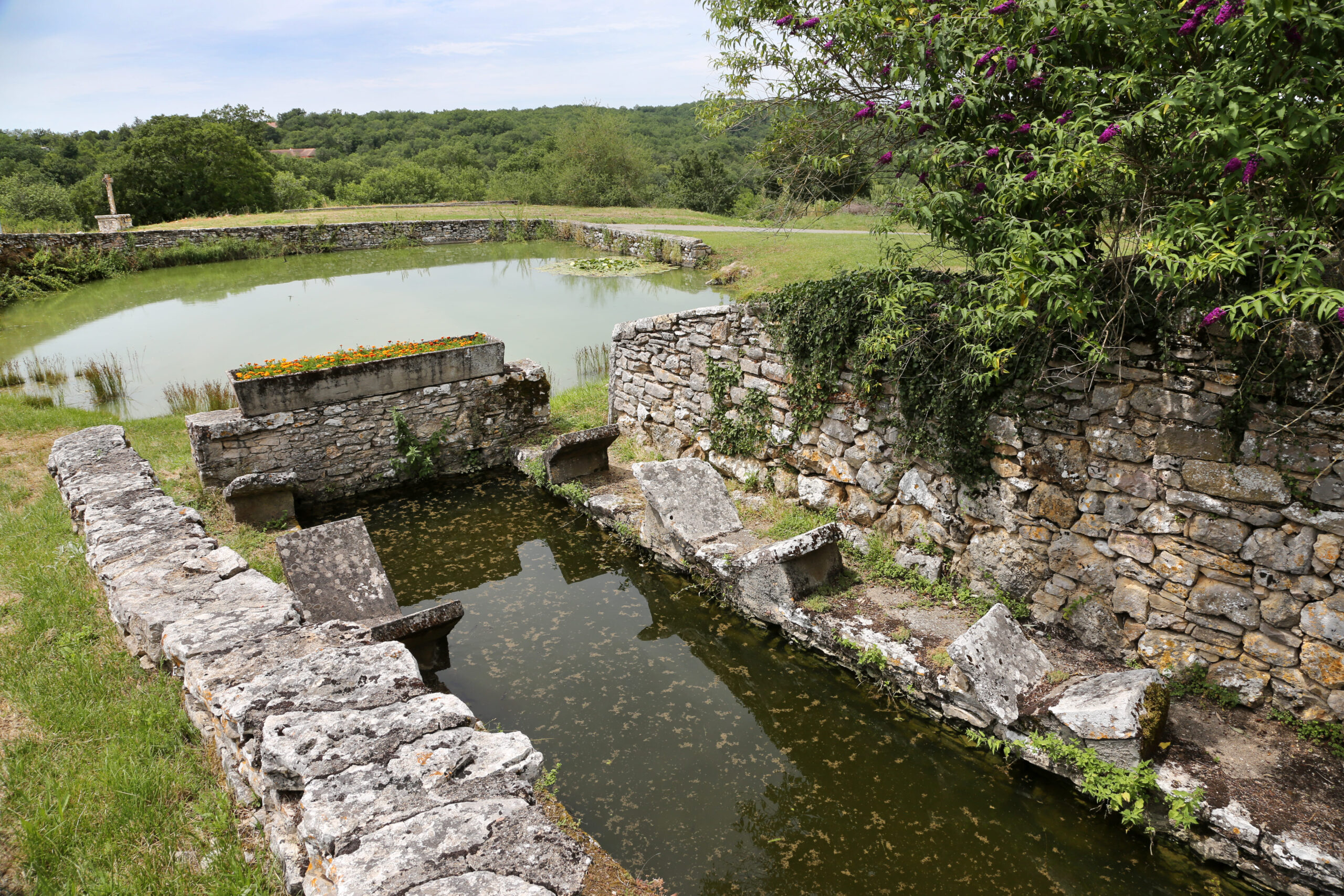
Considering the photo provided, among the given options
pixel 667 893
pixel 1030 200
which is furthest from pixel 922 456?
pixel 667 893

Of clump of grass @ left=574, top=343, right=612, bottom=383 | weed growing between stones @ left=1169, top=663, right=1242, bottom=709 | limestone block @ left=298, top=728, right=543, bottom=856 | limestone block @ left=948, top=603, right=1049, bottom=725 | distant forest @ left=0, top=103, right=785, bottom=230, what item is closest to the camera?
limestone block @ left=298, top=728, right=543, bottom=856

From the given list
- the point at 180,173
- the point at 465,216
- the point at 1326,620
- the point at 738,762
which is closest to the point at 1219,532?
the point at 1326,620

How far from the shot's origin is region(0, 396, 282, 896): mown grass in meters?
2.99

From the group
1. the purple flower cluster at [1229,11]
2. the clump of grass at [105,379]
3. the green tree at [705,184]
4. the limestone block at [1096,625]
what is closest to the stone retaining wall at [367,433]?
the clump of grass at [105,379]

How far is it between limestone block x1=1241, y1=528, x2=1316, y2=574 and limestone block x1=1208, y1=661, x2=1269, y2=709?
744mm

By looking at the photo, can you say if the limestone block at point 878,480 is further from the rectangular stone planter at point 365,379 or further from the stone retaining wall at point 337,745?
the rectangular stone planter at point 365,379

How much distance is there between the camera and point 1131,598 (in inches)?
201

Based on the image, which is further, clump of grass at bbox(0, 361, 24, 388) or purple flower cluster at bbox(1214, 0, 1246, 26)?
clump of grass at bbox(0, 361, 24, 388)

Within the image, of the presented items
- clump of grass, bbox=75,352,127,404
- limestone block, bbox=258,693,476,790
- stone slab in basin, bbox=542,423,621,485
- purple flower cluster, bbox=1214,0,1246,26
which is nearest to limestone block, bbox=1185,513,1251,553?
purple flower cluster, bbox=1214,0,1246,26

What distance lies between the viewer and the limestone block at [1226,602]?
454 cm

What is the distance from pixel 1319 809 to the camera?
12.8 ft

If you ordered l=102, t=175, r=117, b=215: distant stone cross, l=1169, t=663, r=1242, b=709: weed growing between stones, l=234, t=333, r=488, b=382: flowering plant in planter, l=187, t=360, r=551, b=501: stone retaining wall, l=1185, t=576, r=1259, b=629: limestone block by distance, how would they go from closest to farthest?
l=1185, t=576, r=1259, b=629: limestone block < l=1169, t=663, r=1242, b=709: weed growing between stones < l=187, t=360, r=551, b=501: stone retaining wall < l=234, t=333, r=488, b=382: flowering plant in planter < l=102, t=175, r=117, b=215: distant stone cross

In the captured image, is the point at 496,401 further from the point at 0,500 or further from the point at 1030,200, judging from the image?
the point at 1030,200

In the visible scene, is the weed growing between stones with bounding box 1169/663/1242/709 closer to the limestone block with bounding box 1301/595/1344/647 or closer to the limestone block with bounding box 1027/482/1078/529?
the limestone block with bounding box 1301/595/1344/647
